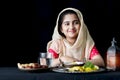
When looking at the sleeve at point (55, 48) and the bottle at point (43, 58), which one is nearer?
the bottle at point (43, 58)

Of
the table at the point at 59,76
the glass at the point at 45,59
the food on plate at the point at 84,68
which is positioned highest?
the glass at the point at 45,59

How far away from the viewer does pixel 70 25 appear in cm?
269

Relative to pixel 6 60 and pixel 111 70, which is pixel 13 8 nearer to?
pixel 6 60

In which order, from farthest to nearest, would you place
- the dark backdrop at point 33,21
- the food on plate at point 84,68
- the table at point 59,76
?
the dark backdrop at point 33,21 → the food on plate at point 84,68 → the table at point 59,76

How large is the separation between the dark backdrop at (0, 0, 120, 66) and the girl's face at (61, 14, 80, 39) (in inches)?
12.6

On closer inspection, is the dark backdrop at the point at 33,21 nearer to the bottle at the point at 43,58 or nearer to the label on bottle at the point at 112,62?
the bottle at the point at 43,58

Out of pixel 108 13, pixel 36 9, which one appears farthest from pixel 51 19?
pixel 108 13

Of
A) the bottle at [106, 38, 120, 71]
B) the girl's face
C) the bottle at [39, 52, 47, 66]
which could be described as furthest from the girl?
the bottle at [106, 38, 120, 71]

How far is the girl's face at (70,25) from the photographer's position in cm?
267

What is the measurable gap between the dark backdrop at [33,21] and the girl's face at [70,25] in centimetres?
32

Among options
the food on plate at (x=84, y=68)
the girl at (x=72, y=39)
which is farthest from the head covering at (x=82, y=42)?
the food on plate at (x=84, y=68)

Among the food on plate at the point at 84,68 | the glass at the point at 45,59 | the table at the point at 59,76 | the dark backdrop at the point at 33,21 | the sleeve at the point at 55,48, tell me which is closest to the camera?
the table at the point at 59,76

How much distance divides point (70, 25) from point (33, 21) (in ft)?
1.56

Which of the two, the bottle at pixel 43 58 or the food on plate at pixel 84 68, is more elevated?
the bottle at pixel 43 58
